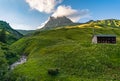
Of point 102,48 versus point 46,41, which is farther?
point 46,41

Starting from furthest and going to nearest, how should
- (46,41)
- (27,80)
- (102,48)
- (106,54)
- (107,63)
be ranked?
(46,41) < (102,48) < (106,54) < (107,63) < (27,80)

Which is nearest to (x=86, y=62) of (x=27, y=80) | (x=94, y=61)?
(x=94, y=61)

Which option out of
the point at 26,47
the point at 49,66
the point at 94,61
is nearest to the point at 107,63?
the point at 94,61

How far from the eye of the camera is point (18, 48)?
164 metres

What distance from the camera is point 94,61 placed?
289 ft

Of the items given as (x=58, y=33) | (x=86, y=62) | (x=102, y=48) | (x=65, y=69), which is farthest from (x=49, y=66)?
(x=58, y=33)

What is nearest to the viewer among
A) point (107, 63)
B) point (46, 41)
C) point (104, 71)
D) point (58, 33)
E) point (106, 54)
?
point (104, 71)

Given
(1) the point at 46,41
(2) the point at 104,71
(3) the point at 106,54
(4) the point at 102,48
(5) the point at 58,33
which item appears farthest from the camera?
(5) the point at 58,33

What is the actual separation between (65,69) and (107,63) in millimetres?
14973

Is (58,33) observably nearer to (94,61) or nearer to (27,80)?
(94,61)

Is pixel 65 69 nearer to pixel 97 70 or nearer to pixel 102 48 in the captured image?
pixel 97 70

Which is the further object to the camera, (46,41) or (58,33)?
(58,33)

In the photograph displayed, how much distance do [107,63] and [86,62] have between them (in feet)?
23.8

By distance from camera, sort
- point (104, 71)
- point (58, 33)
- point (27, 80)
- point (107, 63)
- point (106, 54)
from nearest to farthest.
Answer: point (27, 80), point (104, 71), point (107, 63), point (106, 54), point (58, 33)
